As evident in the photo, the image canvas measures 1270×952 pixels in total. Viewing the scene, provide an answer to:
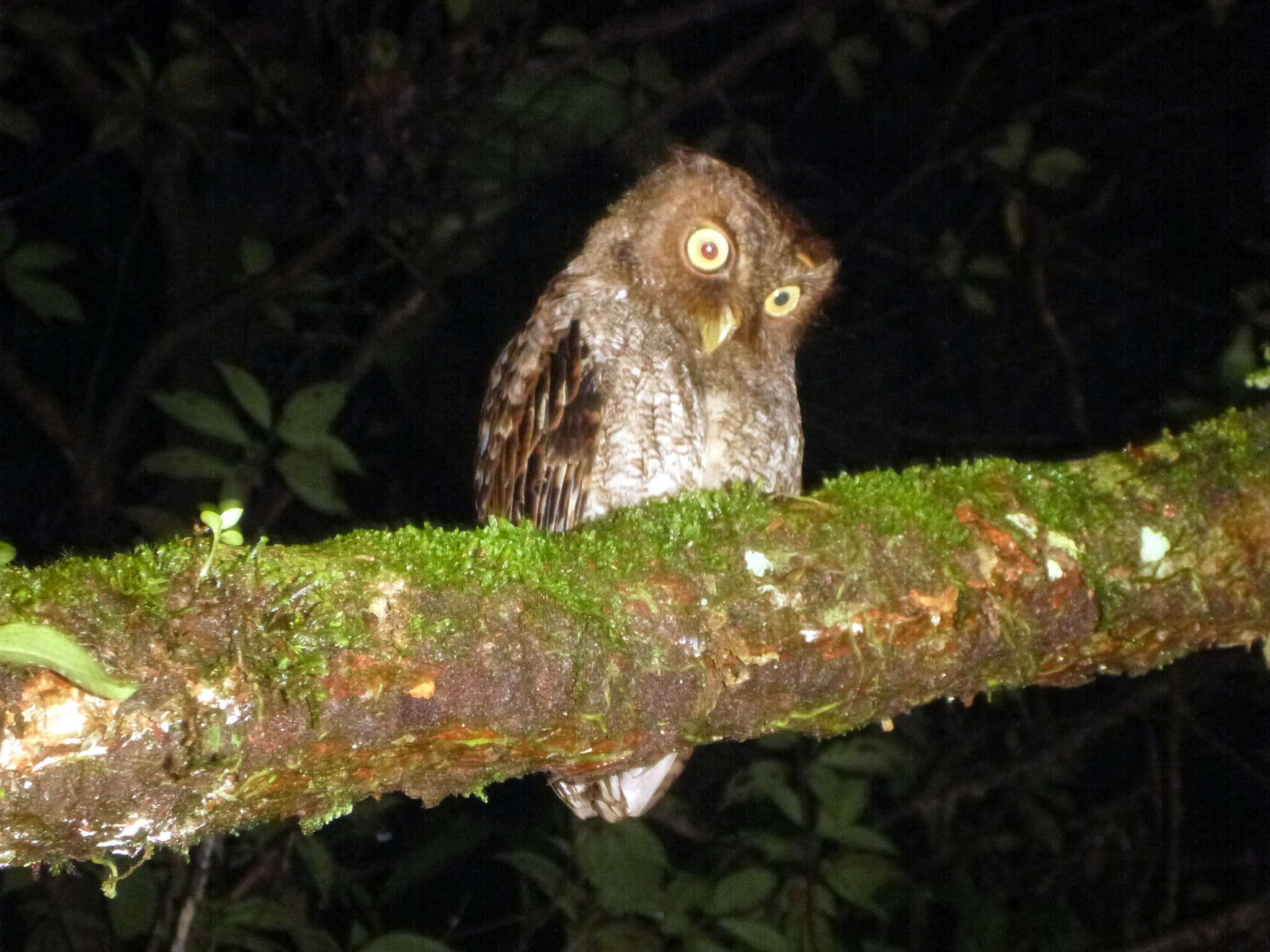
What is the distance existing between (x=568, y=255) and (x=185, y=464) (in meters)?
1.00

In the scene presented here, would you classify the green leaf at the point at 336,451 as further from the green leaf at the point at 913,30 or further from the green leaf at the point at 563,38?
the green leaf at the point at 913,30

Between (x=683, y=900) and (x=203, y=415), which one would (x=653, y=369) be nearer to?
(x=203, y=415)

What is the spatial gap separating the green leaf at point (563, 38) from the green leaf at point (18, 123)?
140 centimetres

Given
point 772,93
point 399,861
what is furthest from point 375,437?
point 772,93

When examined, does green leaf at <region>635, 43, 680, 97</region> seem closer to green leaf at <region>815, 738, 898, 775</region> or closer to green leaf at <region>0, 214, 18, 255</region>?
green leaf at <region>0, 214, 18, 255</region>

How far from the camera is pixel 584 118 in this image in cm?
333

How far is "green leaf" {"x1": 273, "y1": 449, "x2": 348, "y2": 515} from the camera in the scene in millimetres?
2396

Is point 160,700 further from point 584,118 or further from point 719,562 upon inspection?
point 584,118

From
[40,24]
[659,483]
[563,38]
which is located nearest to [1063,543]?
[659,483]

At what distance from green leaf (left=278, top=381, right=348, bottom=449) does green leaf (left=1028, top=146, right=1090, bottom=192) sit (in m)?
2.32

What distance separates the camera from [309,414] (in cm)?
239

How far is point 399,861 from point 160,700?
7.60 feet

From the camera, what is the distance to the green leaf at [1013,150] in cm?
349

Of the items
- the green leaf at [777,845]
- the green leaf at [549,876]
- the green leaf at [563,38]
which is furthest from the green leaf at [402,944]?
the green leaf at [563,38]
